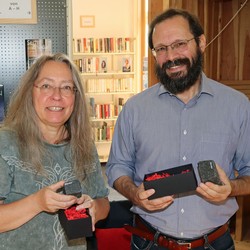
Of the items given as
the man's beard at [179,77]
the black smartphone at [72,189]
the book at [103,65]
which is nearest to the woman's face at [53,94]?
the black smartphone at [72,189]

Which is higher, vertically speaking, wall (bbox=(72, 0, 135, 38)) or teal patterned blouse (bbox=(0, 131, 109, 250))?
wall (bbox=(72, 0, 135, 38))

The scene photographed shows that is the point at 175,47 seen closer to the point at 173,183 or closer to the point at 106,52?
the point at 173,183

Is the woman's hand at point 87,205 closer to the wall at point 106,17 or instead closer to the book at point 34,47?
the book at point 34,47

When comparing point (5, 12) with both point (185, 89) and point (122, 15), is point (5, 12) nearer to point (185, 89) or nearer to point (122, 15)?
point (185, 89)

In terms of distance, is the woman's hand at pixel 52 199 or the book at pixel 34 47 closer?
the woman's hand at pixel 52 199

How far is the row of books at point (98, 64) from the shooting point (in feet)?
22.7

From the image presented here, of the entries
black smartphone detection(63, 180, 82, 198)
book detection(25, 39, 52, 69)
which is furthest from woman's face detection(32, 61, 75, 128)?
book detection(25, 39, 52, 69)

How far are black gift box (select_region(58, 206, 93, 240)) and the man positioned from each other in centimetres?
28

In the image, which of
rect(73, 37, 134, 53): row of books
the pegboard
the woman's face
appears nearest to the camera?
the woman's face

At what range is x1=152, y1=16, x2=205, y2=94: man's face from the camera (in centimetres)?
177

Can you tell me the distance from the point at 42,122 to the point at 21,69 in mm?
1106

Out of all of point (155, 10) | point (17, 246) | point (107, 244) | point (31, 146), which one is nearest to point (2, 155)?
point (31, 146)

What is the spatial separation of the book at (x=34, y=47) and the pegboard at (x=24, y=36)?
0.07ft

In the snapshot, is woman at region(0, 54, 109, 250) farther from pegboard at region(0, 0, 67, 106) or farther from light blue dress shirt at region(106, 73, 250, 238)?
pegboard at region(0, 0, 67, 106)
